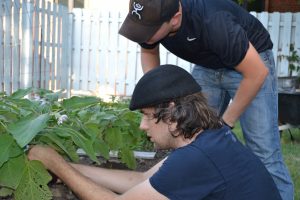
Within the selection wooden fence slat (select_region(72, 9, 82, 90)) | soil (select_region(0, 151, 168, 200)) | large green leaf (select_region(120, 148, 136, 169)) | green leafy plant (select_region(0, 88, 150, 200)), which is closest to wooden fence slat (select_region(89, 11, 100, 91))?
wooden fence slat (select_region(72, 9, 82, 90))

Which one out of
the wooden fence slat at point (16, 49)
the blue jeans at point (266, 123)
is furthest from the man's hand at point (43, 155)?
the wooden fence slat at point (16, 49)

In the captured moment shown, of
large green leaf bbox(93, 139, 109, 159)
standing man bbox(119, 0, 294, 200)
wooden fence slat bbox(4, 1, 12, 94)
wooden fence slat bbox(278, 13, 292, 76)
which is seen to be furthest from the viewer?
wooden fence slat bbox(278, 13, 292, 76)

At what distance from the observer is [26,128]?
78.8 inches

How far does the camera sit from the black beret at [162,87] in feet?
6.60

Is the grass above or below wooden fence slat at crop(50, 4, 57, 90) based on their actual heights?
below

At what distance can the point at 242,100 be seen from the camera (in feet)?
9.50

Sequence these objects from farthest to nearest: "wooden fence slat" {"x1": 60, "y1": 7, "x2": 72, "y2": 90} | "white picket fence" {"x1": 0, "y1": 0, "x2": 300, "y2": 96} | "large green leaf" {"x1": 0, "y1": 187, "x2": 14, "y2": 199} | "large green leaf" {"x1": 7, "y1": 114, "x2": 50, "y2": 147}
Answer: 1. "white picket fence" {"x1": 0, "y1": 0, "x2": 300, "y2": 96}
2. "wooden fence slat" {"x1": 60, "y1": 7, "x2": 72, "y2": 90}
3. "large green leaf" {"x1": 0, "y1": 187, "x2": 14, "y2": 199}
4. "large green leaf" {"x1": 7, "y1": 114, "x2": 50, "y2": 147}

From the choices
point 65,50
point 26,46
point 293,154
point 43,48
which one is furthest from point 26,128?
point 65,50

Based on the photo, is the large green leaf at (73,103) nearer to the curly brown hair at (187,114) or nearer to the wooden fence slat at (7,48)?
the curly brown hair at (187,114)

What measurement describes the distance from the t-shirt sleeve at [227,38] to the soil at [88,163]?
2.79 ft

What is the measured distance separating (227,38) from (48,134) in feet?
3.54

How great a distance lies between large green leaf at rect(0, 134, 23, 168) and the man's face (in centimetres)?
49

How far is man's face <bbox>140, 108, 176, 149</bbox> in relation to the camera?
6.76 feet

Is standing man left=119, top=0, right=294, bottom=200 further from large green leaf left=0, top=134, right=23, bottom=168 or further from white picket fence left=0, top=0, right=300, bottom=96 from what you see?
white picket fence left=0, top=0, right=300, bottom=96
